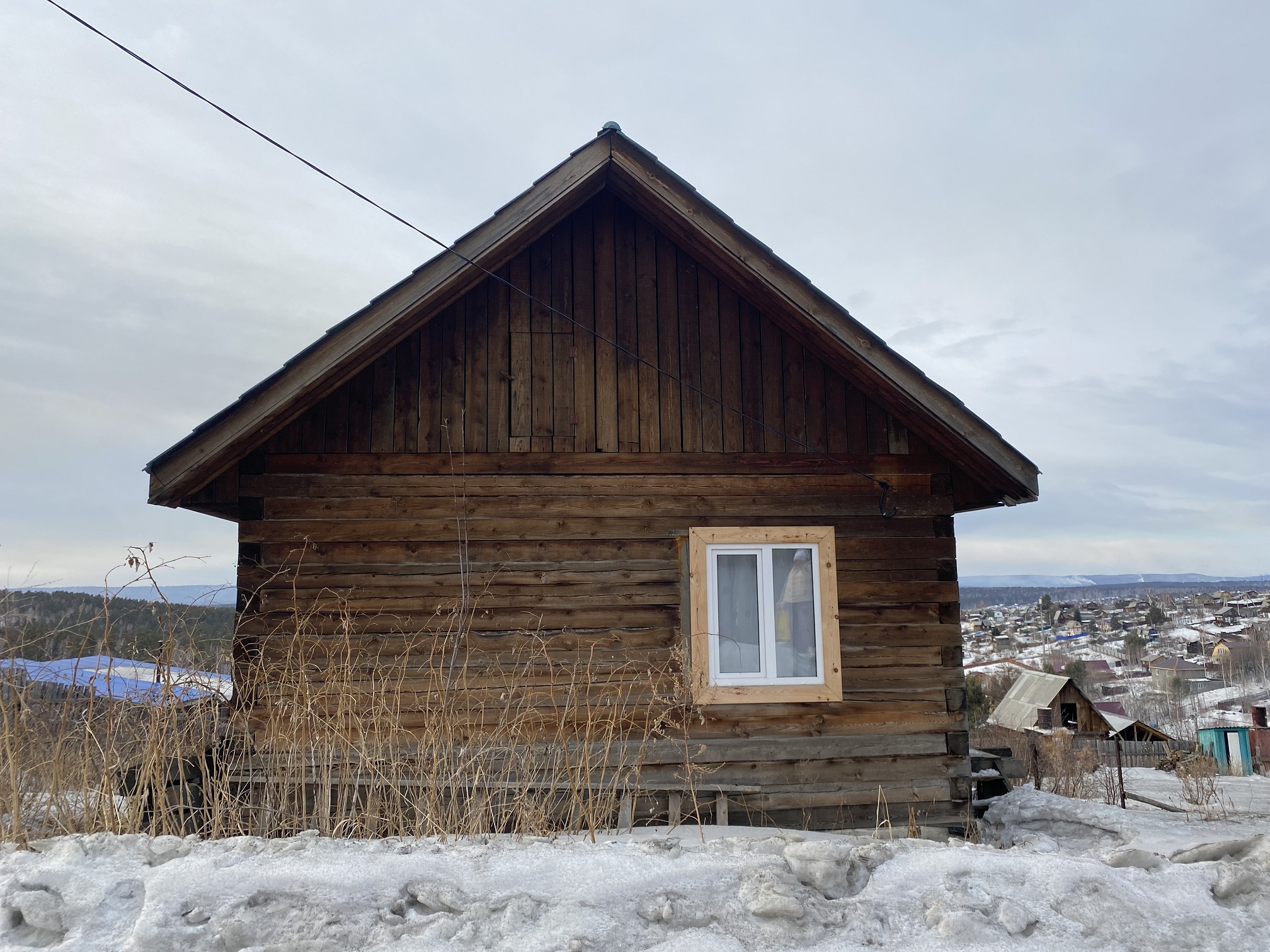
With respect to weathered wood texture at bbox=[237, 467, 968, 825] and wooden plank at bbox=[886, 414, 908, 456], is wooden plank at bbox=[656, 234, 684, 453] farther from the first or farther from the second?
wooden plank at bbox=[886, 414, 908, 456]

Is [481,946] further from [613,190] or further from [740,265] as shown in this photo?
[613,190]

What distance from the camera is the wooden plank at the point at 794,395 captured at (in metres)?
7.46

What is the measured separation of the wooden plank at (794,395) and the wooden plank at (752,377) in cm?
15

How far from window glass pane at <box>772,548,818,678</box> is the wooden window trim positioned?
0.34 feet

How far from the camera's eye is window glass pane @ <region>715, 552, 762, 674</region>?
23.3ft

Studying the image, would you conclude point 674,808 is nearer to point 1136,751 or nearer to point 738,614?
point 738,614

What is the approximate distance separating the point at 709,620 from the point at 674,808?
1477 mm

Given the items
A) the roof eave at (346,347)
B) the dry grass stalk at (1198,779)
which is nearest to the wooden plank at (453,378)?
the roof eave at (346,347)

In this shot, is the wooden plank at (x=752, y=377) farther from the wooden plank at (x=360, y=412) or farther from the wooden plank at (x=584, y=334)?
the wooden plank at (x=360, y=412)

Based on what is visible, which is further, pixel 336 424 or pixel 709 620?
pixel 336 424

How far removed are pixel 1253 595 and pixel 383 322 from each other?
16287 centimetres

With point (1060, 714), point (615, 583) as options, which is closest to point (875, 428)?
point (615, 583)

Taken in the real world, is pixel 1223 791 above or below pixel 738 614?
below

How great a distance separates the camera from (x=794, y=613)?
723 cm
